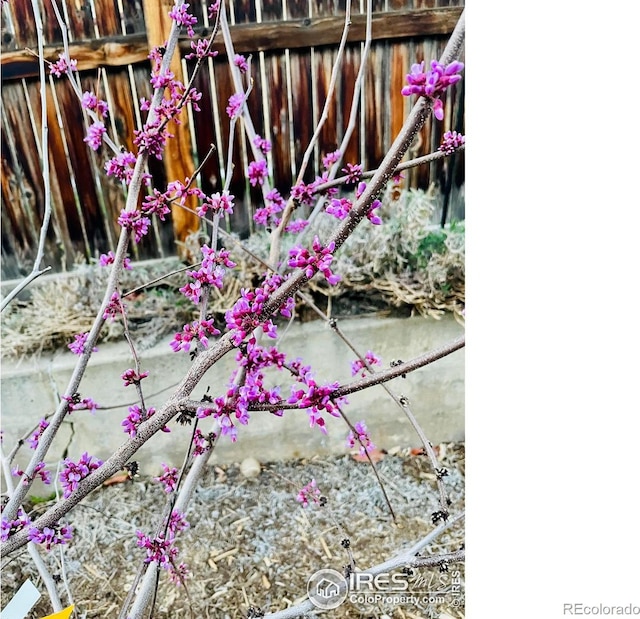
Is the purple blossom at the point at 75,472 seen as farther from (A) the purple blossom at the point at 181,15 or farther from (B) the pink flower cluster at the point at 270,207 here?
(A) the purple blossom at the point at 181,15

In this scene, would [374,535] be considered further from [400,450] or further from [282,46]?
[282,46]

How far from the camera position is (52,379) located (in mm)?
943

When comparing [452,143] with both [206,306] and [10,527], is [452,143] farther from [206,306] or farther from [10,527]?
[10,527]

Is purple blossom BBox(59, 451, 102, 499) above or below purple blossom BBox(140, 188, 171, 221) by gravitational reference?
below

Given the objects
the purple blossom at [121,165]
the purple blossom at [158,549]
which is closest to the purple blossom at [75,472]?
the purple blossom at [158,549]

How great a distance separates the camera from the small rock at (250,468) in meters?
1.08

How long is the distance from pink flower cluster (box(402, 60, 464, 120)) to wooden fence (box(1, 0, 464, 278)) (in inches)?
10.7

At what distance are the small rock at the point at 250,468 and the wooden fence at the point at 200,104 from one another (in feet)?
1.53

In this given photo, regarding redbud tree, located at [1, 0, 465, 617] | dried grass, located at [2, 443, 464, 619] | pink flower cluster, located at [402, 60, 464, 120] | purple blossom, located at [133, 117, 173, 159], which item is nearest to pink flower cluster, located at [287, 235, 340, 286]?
redbud tree, located at [1, 0, 465, 617]

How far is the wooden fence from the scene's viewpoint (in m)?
0.66

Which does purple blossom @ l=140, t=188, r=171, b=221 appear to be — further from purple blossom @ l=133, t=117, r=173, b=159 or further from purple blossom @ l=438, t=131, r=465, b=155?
purple blossom @ l=438, t=131, r=465, b=155
